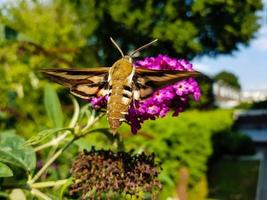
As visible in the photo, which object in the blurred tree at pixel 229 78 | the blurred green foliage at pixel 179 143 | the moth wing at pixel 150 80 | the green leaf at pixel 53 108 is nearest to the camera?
the moth wing at pixel 150 80

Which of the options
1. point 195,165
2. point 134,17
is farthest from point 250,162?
point 134,17

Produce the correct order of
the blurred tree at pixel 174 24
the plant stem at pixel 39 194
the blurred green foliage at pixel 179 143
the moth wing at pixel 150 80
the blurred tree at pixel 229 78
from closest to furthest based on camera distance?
the moth wing at pixel 150 80 < the plant stem at pixel 39 194 < the blurred green foliage at pixel 179 143 < the blurred tree at pixel 174 24 < the blurred tree at pixel 229 78

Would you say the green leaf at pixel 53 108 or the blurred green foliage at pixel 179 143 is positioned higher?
the blurred green foliage at pixel 179 143

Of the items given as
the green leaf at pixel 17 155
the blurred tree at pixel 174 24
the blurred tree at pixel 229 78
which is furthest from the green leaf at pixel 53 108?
the blurred tree at pixel 229 78

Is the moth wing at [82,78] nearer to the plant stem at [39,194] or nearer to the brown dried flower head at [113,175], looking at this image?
the brown dried flower head at [113,175]

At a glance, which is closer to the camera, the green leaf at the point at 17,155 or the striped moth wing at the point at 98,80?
the striped moth wing at the point at 98,80

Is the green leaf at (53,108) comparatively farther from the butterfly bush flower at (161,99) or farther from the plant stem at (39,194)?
the butterfly bush flower at (161,99)

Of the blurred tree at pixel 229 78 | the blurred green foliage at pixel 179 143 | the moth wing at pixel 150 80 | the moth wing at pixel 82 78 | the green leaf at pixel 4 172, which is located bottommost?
the green leaf at pixel 4 172
